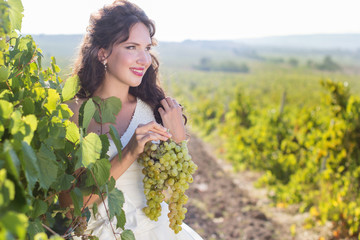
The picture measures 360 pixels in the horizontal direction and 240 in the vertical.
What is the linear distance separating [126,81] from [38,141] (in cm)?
100

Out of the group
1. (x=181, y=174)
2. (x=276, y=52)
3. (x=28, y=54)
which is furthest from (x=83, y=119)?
(x=276, y=52)

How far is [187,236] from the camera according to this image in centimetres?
185

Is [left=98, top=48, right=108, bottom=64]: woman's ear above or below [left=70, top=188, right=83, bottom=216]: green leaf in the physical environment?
above

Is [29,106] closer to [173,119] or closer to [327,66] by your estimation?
[173,119]

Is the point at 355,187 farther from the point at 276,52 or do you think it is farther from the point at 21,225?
the point at 276,52

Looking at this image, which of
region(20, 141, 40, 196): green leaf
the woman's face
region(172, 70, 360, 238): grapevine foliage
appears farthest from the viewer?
region(172, 70, 360, 238): grapevine foliage

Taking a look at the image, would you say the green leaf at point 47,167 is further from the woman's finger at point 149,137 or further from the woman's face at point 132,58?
the woman's face at point 132,58

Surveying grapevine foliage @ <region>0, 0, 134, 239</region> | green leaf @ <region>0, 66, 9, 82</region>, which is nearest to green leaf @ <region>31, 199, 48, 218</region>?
grapevine foliage @ <region>0, 0, 134, 239</region>

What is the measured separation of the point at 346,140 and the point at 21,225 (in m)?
4.22

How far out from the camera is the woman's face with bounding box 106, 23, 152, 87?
1.84 m

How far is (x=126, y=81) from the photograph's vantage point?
1.88 m

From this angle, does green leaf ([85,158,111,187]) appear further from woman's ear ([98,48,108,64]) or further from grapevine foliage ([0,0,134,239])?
woman's ear ([98,48,108,64])

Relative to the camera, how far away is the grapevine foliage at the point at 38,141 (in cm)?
69

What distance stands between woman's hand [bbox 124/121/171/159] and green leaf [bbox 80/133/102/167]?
1.62ft
